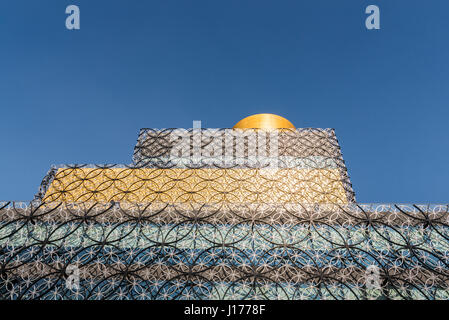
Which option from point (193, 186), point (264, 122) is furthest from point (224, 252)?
point (264, 122)

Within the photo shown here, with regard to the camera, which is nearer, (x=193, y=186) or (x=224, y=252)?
(x=224, y=252)

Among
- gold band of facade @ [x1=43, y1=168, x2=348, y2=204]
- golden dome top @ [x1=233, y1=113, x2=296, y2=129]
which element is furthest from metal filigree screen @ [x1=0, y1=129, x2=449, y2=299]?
golden dome top @ [x1=233, y1=113, x2=296, y2=129]

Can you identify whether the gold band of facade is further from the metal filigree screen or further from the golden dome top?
the golden dome top

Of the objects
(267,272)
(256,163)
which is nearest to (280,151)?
(256,163)

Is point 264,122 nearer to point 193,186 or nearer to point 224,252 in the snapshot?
point 193,186

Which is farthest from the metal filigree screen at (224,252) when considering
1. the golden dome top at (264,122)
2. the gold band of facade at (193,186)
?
the golden dome top at (264,122)

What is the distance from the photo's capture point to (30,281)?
23.1ft

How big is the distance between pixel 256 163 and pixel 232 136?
3.85 metres

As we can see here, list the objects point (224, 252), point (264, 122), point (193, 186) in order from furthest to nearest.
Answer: point (264, 122)
point (193, 186)
point (224, 252)

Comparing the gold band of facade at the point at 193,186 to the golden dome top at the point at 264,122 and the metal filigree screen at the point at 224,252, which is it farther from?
the golden dome top at the point at 264,122

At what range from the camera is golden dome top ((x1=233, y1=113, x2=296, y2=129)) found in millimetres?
26031

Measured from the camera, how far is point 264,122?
26359mm

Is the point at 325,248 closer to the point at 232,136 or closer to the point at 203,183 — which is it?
the point at 203,183

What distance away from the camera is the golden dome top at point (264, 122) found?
2603cm
